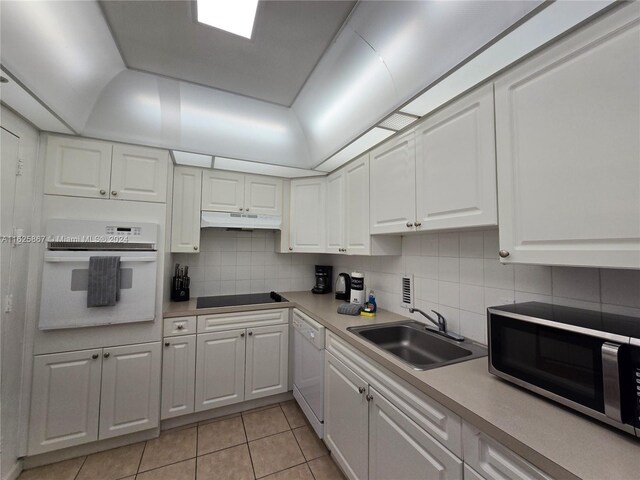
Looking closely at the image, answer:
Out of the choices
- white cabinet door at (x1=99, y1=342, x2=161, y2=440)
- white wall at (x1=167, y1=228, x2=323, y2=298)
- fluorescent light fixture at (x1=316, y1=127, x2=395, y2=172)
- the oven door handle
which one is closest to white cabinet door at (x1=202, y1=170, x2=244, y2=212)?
white wall at (x1=167, y1=228, x2=323, y2=298)

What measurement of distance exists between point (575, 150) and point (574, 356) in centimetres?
65

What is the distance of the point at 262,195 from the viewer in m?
2.57

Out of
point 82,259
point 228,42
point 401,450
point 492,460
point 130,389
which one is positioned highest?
point 228,42

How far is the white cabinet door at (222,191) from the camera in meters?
2.37

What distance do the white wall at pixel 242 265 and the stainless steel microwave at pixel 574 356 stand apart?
2.19m

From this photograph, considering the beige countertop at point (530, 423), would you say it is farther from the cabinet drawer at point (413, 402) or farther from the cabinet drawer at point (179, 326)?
the cabinet drawer at point (179, 326)

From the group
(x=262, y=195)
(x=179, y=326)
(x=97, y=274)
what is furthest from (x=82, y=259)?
(x=262, y=195)

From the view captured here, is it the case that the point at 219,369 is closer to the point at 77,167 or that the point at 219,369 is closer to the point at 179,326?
the point at 179,326

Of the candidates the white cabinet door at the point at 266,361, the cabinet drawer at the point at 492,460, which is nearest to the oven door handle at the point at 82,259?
the white cabinet door at the point at 266,361

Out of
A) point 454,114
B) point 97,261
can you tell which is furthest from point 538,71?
point 97,261

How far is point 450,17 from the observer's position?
1.02 meters

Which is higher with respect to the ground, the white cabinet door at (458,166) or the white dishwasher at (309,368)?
the white cabinet door at (458,166)

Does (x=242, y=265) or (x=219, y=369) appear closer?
(x=219, y=369)

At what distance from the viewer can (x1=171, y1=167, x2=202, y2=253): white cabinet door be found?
7.39 ft
